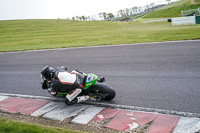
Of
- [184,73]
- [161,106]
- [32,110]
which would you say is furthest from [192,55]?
[32,110]

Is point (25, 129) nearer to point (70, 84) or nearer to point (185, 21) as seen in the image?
point (70, 84)

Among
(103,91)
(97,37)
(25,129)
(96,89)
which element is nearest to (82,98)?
(96,89)

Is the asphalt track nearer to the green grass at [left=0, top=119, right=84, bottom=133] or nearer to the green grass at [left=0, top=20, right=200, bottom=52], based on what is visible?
the green grass at [left=0, top=119, right=84, bottom=133]

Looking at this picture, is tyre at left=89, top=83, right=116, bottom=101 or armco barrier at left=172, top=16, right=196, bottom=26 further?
armco barrier at left=172, top=16, right=196, bottom=26

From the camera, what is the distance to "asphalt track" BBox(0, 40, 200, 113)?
5699 millimetres

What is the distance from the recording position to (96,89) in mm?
5832

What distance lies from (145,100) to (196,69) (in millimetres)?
2994

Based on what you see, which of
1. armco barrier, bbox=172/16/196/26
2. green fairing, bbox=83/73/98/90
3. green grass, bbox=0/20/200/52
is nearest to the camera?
green fairing, bbox=83/73/98/90

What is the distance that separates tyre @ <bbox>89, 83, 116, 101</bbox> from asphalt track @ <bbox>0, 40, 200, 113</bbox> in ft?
0.85

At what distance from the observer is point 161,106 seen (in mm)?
5238

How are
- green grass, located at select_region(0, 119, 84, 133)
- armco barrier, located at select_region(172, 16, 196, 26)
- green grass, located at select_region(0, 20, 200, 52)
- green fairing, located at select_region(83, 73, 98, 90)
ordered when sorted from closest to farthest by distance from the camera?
green grass, located at select_region(0, 119, 84, 133) → green fairing, located at select_region(83, 73, 98, 90) → green grass, located at select_region(0, 20, 200, 52) → armco barrier, located at select_region(172, 16, 196, 26)

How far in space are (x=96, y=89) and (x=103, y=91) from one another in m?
0.21

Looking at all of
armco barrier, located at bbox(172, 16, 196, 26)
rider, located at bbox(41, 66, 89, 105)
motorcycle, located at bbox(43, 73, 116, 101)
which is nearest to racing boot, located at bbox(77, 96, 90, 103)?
rider, located at bbox(41, 66, 89, 105)

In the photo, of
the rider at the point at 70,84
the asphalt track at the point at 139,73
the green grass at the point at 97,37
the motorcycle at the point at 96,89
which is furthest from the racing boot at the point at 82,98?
the green grass at the point at 97,37
